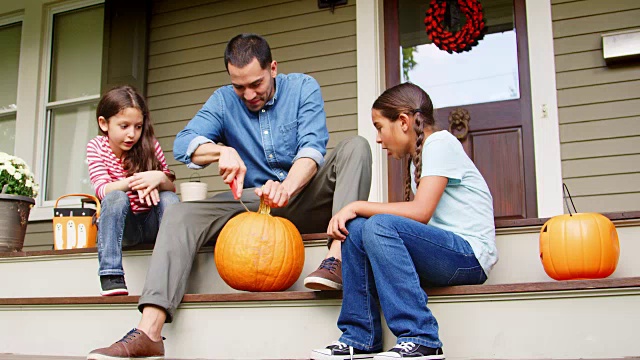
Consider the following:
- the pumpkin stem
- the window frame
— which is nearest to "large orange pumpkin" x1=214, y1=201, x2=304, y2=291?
the pumpkin stem

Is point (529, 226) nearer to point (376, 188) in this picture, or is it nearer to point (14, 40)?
point (376, 188)

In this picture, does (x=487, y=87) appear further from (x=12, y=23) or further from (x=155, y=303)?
(x=12, y=23)

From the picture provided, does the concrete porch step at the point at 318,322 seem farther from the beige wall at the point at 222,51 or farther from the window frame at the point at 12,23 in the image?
the window frame at the point at 12,23

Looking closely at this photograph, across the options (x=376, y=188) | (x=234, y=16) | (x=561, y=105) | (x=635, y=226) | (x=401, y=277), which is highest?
(x=234, y=16)

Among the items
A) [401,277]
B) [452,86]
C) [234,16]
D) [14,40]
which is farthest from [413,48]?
[14,40]

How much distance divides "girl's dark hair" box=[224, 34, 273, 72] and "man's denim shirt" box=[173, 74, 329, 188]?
0.21m

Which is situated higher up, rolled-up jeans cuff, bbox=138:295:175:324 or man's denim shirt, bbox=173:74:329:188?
man's denim shirt, bbox=173:74:329:188

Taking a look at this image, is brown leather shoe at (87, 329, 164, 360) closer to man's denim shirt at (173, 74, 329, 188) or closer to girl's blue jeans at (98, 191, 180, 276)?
girl's blue jeans at (98, 191, 180, 276)

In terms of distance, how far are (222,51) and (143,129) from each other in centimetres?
186

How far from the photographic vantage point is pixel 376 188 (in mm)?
4035

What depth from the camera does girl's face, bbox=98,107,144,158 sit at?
287 cm

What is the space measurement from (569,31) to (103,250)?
273 centimetres

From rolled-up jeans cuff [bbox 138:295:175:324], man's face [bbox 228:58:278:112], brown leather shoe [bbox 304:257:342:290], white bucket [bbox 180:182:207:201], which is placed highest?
man's face [bbox 228:58:278:112]

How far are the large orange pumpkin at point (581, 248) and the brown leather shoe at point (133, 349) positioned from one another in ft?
4.29
